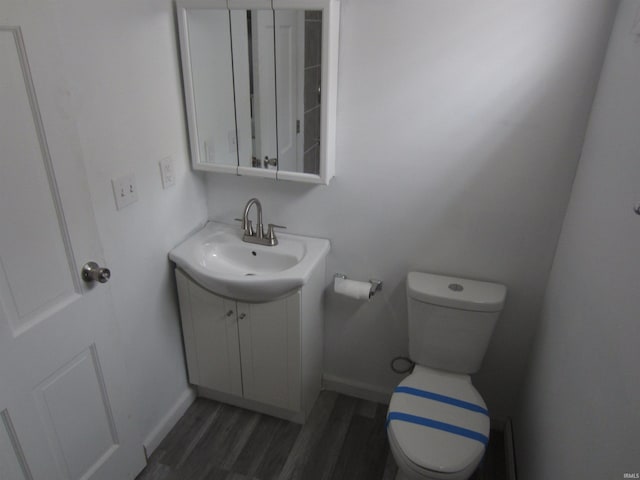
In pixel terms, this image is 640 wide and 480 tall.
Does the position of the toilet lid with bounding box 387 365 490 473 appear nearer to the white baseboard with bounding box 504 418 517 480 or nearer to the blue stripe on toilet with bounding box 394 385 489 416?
the blue stripe on toilet with bounding box 394 385 489 416

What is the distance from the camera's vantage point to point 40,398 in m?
1.31

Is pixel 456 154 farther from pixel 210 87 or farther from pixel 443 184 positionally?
pixel 210 87

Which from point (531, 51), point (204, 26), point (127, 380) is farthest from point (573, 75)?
point (127, 380)

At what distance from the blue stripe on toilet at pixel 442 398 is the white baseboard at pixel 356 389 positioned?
0.51 metres

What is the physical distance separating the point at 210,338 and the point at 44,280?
852 millimetres

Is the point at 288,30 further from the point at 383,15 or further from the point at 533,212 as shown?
the point at 533,212

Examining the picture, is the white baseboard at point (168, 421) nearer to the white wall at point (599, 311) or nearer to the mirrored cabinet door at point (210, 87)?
the mirrored cabinet door at point (210, 87)

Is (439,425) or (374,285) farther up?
(374,285)

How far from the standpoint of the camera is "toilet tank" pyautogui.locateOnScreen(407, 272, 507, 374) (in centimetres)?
171

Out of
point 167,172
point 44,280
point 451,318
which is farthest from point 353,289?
point 44,280

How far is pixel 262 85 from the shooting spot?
69.8 inches

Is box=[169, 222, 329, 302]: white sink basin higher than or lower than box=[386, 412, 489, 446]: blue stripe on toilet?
higher

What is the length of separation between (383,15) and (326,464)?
5.94ft

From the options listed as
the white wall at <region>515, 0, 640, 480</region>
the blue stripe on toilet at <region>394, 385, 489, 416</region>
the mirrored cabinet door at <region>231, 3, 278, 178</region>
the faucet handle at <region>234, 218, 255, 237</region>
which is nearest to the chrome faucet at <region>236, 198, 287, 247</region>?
the faucet handle at <region>234, 218, 255, 237</region>
